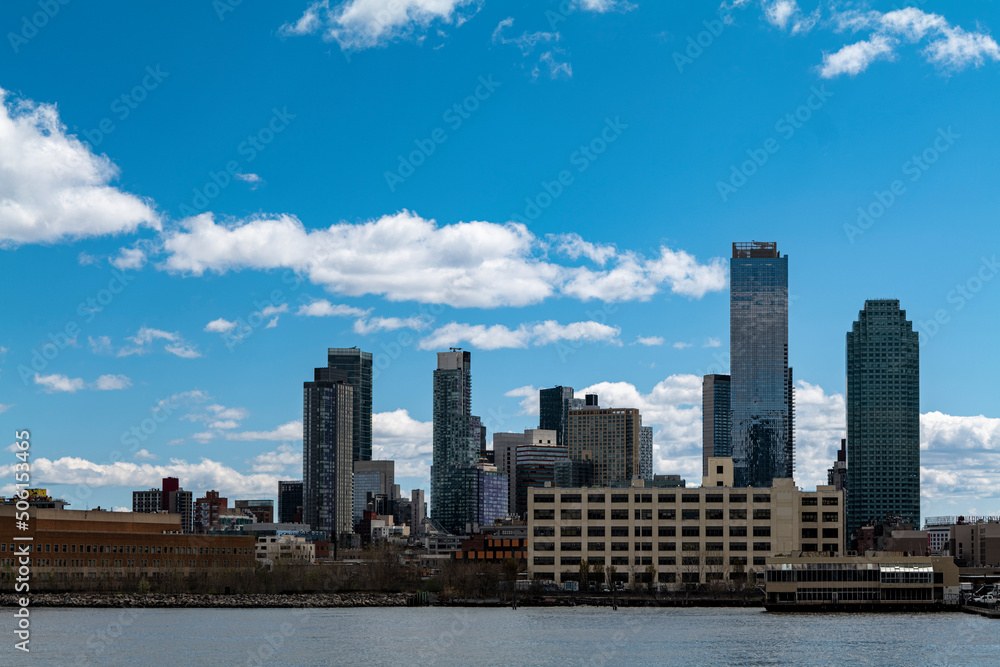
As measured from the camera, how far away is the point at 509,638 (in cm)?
13925

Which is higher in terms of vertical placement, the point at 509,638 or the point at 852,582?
the point at 852,582

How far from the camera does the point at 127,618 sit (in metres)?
177

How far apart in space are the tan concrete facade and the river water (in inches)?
182

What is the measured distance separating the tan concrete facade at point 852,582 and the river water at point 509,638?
463cm

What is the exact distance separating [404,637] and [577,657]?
27786 millimetres

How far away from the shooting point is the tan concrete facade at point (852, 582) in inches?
7047

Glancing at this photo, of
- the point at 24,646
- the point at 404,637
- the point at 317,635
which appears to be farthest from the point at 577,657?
the point at 24,646

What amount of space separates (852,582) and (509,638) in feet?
203

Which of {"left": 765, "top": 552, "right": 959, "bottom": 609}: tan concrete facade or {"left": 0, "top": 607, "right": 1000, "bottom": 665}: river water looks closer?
{"left": 0, "top": 607, "right": 1000, "bottom": 665}: river water

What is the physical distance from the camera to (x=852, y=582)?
180 m

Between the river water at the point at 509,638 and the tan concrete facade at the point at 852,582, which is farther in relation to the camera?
the tan concrete facade at the point at 852,582

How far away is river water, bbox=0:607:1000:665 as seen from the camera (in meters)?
117

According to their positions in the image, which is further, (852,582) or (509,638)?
(852,582)

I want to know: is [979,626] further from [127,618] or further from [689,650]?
[127,618]
